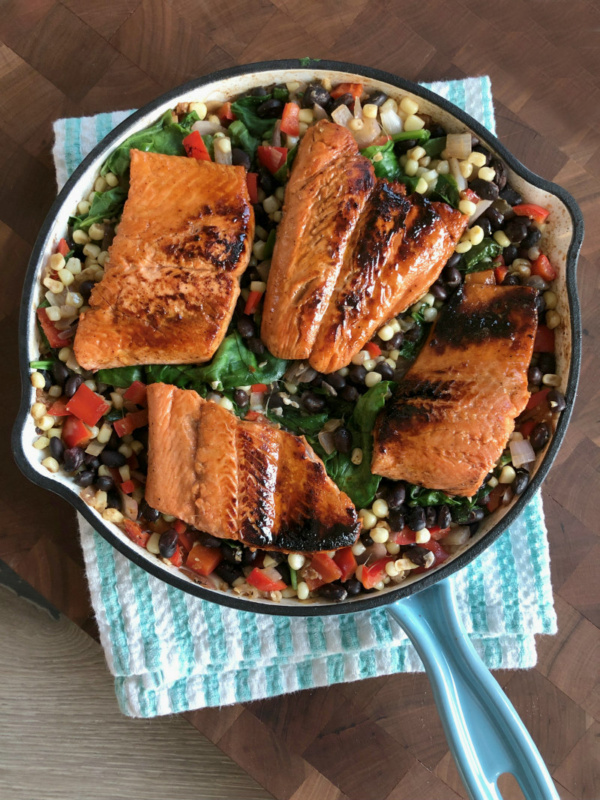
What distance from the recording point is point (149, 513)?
332cm

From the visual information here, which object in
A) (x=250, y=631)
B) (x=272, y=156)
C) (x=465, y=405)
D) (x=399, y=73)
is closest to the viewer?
(x=465, y=405)

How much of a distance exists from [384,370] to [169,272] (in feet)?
3.80

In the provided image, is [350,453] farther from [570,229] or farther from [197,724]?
[197,724]

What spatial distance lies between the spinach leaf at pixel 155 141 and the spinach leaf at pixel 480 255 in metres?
1.56

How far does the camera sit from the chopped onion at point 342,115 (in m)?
3.36

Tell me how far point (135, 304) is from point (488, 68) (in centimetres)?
250

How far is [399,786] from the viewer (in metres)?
3.86

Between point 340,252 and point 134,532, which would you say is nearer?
point 340,252

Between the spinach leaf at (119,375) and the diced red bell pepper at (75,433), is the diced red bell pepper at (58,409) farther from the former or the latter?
the spinach leaf at (119,375)

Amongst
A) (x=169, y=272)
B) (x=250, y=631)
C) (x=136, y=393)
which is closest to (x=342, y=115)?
(x=169, y=272)

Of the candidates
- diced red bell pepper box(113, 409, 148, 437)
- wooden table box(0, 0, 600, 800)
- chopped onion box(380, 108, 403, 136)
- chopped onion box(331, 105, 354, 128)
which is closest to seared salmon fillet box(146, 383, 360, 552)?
diced red bell pepper box(113, 409, 148, 437)

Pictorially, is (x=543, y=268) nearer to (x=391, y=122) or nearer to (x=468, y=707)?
(x=391, y=122)

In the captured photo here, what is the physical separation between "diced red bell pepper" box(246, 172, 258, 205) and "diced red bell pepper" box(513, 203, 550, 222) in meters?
1.34

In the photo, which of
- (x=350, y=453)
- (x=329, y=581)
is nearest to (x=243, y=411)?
(x=350, y=453)
